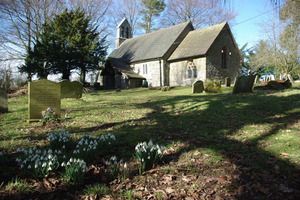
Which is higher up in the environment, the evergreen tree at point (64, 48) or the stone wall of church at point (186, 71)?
the evergreen tree at point (64, 48)

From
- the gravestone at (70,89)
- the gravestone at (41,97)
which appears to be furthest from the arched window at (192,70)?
the gravestone at (41,97)

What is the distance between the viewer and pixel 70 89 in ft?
43.3

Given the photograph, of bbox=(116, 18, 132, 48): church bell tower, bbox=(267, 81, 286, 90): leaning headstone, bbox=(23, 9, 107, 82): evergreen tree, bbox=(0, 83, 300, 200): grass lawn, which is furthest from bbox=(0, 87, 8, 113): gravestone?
bbox=(116, 18, 132, 48): church bell tower

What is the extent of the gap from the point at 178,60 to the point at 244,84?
1771cm

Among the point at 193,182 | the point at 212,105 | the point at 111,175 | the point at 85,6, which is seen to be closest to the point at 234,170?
the point at 193,182

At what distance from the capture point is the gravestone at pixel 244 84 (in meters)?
11.9

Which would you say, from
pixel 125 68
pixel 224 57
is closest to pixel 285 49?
pixel 224 57

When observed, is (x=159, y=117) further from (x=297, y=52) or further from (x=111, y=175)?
(x=297, y=52)

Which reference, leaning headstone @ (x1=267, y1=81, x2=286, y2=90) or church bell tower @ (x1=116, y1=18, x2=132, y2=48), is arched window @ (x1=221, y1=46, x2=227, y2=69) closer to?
leaning headstone @ (x1=267, y1=81, x2=286, y2=90)

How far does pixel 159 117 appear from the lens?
24.0 ft

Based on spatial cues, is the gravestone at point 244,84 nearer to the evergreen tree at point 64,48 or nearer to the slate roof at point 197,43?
the slate roof at point 197,43

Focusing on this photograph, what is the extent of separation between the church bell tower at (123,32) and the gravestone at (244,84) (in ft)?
110

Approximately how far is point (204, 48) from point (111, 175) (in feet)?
83.4

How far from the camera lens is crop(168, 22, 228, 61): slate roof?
86.8 ft
